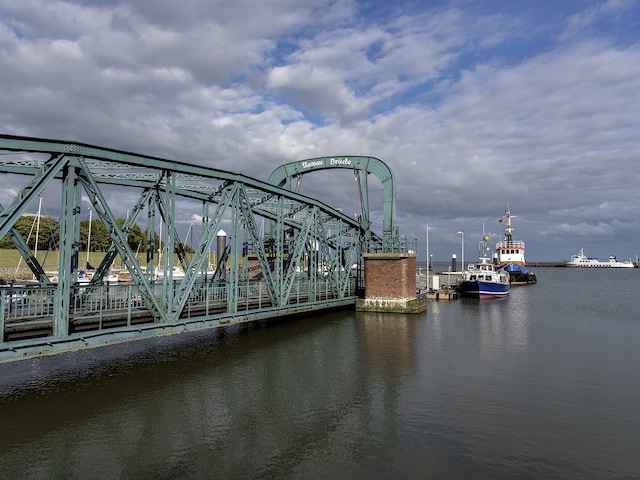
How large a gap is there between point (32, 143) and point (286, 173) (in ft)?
95.9

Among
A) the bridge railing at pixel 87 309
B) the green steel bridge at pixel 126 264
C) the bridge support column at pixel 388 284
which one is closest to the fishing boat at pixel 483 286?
the bridge support column at pixel 388 284

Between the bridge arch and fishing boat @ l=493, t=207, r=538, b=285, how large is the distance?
202ft

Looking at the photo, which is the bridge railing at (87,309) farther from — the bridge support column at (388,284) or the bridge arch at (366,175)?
the bridge arch at (366,175)

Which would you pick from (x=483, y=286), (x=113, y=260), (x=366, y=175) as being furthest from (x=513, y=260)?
(x=113, y=260)

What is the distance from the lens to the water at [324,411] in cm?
954

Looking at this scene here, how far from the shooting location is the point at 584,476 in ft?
30.3

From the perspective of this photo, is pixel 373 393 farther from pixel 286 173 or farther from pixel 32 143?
pixel 286 173

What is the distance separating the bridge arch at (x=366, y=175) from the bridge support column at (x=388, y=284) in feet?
5.56

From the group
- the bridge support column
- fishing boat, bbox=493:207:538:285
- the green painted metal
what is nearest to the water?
the green painted metal

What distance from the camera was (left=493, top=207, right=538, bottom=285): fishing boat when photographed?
88.4 m

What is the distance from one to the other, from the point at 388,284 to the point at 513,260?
74.2 metres

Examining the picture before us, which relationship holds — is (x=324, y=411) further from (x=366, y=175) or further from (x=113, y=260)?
(x=366, y=175)

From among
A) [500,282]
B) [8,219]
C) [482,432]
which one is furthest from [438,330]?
[500,282]

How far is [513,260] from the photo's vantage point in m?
97.6
